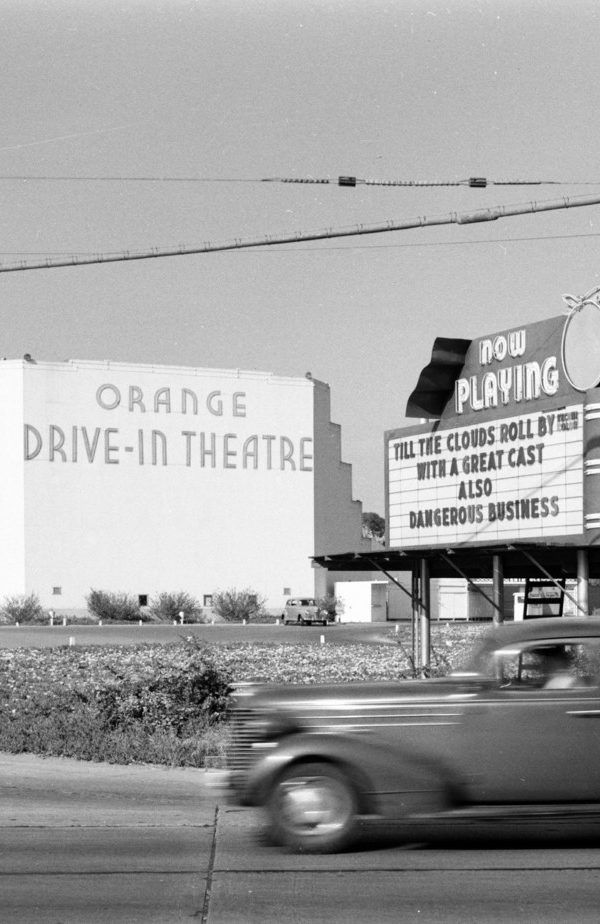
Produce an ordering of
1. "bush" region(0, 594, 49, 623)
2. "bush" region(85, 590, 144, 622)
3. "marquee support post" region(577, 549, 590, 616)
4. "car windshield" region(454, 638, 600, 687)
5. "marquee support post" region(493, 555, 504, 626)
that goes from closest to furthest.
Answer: "car windshield" region(454, 638, 600, 687), "marquee support post" region(577, 549, 590, 616), "marquee support post" region(493, 555, 504, 626), "bush" region(0, 594, 49, 623), "bush" region(85, 590, 144, 622)

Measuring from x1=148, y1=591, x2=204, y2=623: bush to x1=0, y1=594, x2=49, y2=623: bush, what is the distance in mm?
6774

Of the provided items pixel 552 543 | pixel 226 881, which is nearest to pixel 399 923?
pixel 226 881

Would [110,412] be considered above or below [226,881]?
above

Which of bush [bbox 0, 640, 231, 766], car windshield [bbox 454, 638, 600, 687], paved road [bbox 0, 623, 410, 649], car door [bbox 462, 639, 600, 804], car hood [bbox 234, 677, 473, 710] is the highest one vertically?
car windshield [bbox 454, 638, 600, 687]

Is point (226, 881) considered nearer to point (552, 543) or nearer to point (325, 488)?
point (552, 543)

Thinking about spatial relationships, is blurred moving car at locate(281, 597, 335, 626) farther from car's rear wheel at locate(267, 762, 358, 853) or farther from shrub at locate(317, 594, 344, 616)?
car's rear wheel at locate(267, 762, 358, 853)

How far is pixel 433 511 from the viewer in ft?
95.7

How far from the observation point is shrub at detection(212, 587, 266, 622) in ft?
271

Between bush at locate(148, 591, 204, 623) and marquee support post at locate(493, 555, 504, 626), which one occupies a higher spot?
marquee support post at locate(493, 555, 504, 626)

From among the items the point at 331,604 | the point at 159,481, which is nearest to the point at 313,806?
the point at 331,604

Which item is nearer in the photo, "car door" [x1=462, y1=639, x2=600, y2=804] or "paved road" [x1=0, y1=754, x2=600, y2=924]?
"paved road" [x1=0, y1=754, x2=600, y2=924]

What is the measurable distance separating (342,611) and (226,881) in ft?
250

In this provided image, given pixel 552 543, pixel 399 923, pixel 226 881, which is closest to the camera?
pixel 399 923

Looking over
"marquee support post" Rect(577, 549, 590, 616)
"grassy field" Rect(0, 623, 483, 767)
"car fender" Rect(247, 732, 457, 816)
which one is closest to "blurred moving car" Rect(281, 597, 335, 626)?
"marquee support post" Rect(577, 549, 590, 616)
